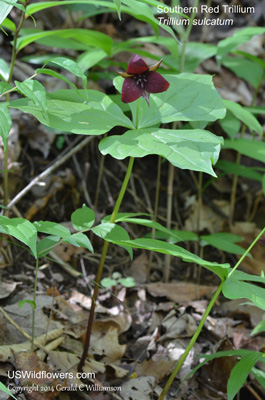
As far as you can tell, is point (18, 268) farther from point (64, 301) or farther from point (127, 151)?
point (127, 151)

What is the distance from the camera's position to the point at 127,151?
4.55 feet

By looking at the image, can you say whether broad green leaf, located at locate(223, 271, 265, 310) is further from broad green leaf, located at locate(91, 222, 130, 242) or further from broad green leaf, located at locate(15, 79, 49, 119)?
broad green leaf, located at locate(15, 79, 49, 119)

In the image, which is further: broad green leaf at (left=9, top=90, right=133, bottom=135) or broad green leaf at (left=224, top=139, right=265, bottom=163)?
broad green leaf at (left=224, top=139, right=265, bottom=163)

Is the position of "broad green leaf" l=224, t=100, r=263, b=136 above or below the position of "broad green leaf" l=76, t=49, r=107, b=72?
below

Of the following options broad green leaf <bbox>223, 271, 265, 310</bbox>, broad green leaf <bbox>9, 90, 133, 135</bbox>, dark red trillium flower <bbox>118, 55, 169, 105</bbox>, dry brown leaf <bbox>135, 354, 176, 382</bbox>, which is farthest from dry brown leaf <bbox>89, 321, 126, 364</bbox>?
dark red trillium flower <bbox>118, 55, 169, 105</bbox>

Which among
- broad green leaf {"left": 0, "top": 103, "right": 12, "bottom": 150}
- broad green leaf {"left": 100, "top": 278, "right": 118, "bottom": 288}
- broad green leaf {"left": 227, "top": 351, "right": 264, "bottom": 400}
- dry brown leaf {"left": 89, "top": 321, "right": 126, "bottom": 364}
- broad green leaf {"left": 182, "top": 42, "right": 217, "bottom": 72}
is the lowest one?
dry brown leaf {"left": 89, "top": 321, "right": 126, "bottom": 364}

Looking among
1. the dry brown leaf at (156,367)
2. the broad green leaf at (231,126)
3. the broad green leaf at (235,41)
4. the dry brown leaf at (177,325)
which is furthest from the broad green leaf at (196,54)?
the dry brown leaf at (156,367)

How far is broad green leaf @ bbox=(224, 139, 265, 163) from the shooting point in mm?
2442

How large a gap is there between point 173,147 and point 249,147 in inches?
48.7

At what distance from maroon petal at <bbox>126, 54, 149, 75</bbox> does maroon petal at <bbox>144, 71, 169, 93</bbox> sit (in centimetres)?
3

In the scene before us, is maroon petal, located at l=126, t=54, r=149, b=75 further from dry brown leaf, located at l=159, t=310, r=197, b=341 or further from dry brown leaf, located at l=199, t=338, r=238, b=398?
dry brown leaf, located at l=159, t=310, r=197, b=341

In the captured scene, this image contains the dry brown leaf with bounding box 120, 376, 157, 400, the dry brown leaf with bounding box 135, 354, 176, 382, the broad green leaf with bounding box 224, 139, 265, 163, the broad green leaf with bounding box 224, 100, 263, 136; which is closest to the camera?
the dry brown leaf with bounding box 120, 376, 157, 400

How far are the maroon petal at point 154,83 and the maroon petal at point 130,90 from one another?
0.03 m

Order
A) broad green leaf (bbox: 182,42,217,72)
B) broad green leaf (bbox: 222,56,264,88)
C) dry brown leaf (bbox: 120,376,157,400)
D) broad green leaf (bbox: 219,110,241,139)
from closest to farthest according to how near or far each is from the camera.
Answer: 1. dry brown leaf (bbox: 120,376,157,400)
2. broad green leaf (bbox: 219,110,241,139)
3. broad green leaf (bbox: 182,42,217,72)
4. broad green leaf (bbox: 222,56,264,88)
